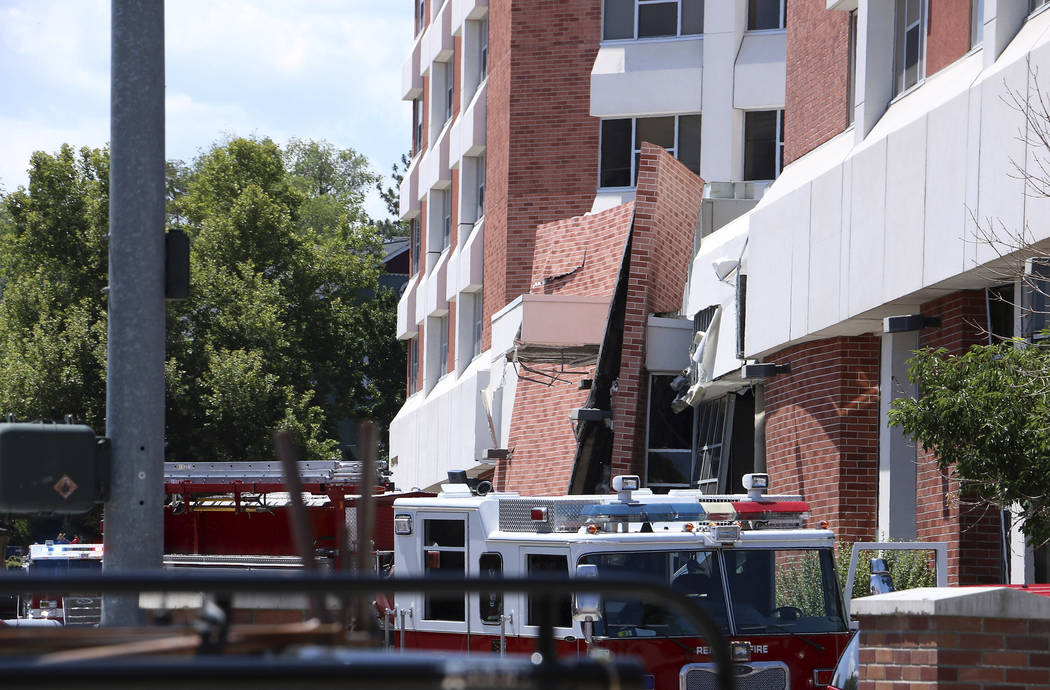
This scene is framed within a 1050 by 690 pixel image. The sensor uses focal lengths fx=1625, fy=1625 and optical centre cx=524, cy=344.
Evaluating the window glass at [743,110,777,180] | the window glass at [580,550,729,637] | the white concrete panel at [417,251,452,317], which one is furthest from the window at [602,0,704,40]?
the window glass at [580,550,729,637]

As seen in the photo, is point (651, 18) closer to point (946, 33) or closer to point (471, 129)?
point (471, 129)

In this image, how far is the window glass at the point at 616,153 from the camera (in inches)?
1155

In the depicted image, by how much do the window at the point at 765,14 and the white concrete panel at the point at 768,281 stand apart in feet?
29.7

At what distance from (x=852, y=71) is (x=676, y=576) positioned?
8550 millimetres

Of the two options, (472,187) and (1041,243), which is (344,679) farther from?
(472,187)

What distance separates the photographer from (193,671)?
8.75 ft

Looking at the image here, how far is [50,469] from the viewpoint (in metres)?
7.48

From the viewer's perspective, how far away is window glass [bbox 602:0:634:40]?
29.0m

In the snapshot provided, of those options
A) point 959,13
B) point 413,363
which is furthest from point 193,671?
point 413,363

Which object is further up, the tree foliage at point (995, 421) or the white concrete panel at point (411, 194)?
the white concrete panel at point (411, 194)

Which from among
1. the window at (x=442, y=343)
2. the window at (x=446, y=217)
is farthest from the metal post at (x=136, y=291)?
the window at (x=442, y=343)

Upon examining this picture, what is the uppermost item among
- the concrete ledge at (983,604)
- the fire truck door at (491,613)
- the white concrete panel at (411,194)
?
the white concrete panel at (411,194)

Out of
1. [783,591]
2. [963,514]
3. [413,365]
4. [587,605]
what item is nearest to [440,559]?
[783,591]

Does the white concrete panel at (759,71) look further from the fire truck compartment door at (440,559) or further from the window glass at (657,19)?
the fire truck compartment door at (440,559)
